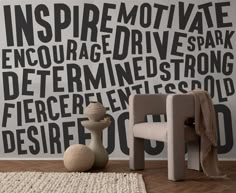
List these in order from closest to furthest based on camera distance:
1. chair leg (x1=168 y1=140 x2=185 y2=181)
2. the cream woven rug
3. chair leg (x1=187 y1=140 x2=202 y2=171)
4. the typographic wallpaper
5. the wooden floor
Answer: the cream woven rug → the wooden floor → chair leg (x1=168 y1=140 x2=185 y2=181) → chair leg (x1=187 y1=140 x2=202 y2=171) → the typographic wallpaper

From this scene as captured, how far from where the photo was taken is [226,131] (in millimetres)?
3971

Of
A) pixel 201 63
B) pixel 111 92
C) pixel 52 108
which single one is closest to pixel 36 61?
pixel 52 108

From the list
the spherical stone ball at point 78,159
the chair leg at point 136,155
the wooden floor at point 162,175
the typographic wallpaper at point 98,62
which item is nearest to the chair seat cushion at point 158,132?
the chair leg at point 136,155

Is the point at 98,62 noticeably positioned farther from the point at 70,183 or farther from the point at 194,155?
the point at 70,183

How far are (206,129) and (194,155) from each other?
0.43 m

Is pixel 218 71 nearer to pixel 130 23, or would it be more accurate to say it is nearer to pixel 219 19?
pixel 219 19

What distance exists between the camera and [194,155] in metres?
3.45

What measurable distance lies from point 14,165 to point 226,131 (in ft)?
6.19

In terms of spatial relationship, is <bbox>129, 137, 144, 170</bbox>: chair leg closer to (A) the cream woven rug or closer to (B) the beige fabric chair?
(B) the beige fabric chair

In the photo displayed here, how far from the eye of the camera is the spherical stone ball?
320 centimetres

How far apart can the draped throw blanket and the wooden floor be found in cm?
9

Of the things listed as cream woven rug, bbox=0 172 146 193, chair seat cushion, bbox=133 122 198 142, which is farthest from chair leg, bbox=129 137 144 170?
cream woven rug, bbox=0 172 146 193

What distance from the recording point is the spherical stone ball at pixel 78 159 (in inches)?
126

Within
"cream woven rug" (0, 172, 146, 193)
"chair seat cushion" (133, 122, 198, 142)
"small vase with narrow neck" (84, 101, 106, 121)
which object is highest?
"small vase with narrow neck" (84, 101, 106, 121)
